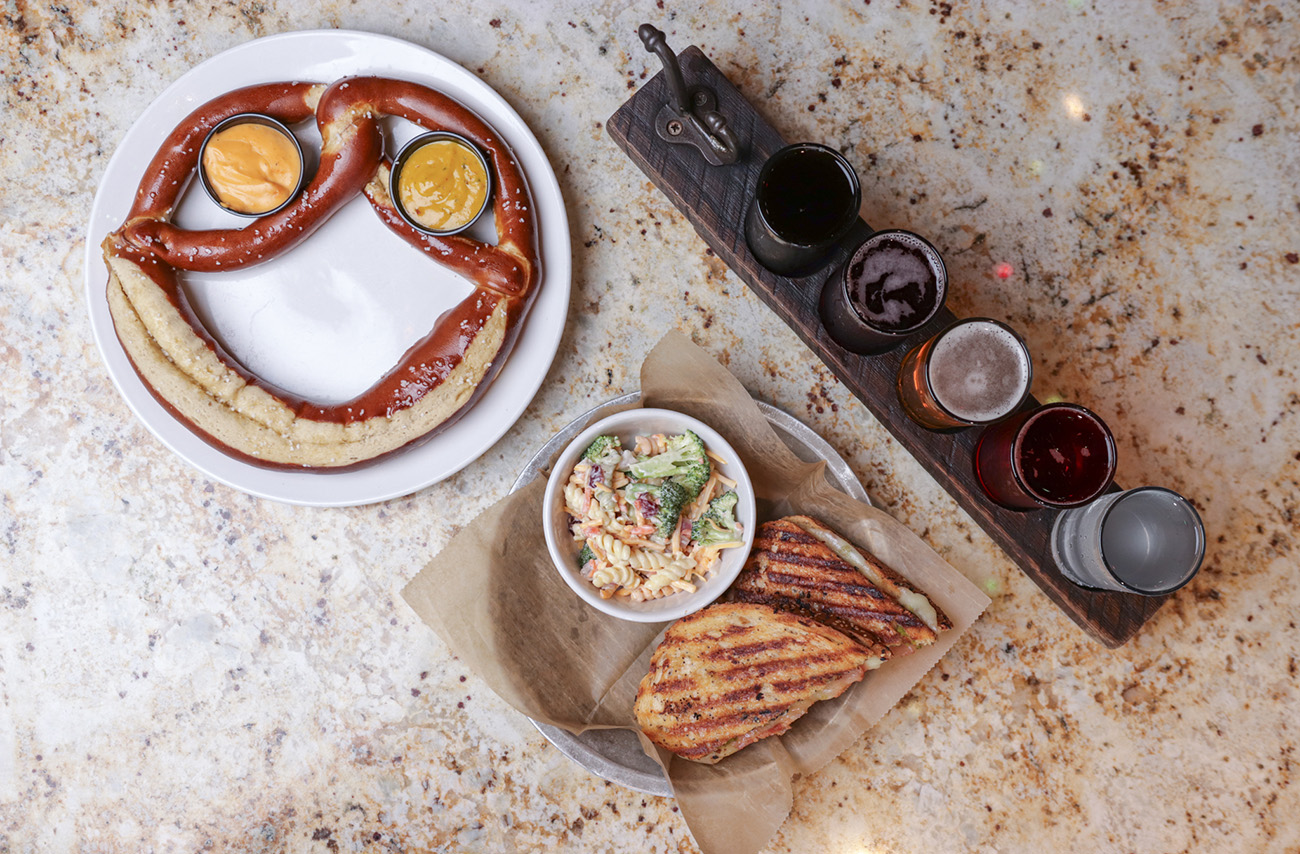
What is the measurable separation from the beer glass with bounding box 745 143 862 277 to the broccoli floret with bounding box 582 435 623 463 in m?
0.63

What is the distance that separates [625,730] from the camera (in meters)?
1.97

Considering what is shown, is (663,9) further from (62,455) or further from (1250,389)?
(62,455)

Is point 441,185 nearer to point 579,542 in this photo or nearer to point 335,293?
point 335,293

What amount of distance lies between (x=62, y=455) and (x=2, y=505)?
0.77 feet

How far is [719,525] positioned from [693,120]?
3.41 ft

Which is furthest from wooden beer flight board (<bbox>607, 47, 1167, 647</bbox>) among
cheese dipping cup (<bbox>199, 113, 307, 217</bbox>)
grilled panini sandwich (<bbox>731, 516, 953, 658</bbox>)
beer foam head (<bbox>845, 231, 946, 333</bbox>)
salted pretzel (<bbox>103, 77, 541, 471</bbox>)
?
cheese dipping cup (<bbox>199, 113, 307, 217</bbox>)

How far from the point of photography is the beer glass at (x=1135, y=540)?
68.0 inches

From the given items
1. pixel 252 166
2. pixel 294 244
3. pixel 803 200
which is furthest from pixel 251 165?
pixel 803 200

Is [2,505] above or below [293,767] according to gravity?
above

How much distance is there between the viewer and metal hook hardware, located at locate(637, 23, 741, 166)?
1783mm

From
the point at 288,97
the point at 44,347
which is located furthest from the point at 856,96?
the point at 44,347

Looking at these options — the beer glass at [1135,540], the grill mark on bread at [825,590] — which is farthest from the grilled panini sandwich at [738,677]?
the beer glass at [1135,540]

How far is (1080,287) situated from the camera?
84.4 inches

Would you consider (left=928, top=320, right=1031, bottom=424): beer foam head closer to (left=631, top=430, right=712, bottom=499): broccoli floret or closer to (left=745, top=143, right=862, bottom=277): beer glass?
(left=745, top=143, right=862, bottom=277): beer glass
